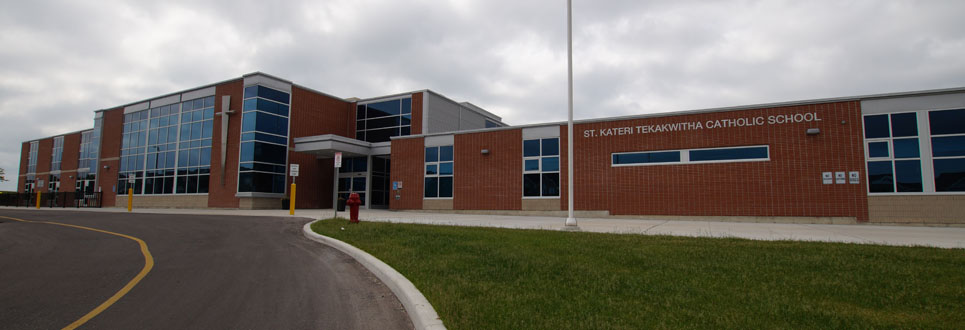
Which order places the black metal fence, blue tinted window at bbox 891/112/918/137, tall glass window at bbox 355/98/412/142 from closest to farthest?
blue tinted window at bbox 891/112/918/137 → tall glass window at bbox 355/98/412/142 → the black metal fence

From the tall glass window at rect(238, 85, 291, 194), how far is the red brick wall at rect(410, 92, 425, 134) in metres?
8.78

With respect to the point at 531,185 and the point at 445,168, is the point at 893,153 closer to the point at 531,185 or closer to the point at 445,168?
the point at 531,185

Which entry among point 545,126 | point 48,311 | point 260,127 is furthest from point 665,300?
point 260,127

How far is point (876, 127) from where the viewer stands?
18688mm

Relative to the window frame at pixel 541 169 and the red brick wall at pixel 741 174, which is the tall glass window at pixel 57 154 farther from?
the red brick wall at pixel 741 174

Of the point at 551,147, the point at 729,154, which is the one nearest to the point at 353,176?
the point at 551,147

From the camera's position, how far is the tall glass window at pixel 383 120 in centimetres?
3478

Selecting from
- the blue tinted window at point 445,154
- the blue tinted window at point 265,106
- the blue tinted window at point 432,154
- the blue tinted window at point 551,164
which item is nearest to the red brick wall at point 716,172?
the blue tinted window at point 551,164

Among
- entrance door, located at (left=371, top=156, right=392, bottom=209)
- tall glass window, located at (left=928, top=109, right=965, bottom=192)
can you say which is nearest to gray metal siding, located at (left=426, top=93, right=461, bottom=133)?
entrance door, located at (left=371, top=156, right=392, bottom=209)

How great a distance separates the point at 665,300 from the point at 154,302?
18.3 feet

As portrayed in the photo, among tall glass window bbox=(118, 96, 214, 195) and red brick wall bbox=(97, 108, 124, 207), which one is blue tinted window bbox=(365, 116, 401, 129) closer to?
tall glass window bbox=(118, 96, 214, 195)

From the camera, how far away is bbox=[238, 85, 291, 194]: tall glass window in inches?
1260

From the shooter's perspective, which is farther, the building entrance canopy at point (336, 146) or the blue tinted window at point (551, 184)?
the building entrance canopy at point (336, 146)

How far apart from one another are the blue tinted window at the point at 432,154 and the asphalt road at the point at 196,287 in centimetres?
1701
